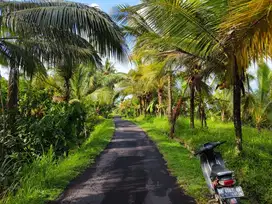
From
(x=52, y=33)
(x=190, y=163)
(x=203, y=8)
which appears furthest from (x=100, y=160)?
(x=203, y=8)

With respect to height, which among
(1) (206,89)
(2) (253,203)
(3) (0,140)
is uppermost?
(1) (206,89)

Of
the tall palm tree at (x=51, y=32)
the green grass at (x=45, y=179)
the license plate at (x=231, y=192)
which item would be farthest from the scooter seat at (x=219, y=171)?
the green grass at (x=45, y=179)

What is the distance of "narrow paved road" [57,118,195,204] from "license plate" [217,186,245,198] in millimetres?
996

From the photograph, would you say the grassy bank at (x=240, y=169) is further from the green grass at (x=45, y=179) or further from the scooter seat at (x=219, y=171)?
the green grass at (x=45, y=179)

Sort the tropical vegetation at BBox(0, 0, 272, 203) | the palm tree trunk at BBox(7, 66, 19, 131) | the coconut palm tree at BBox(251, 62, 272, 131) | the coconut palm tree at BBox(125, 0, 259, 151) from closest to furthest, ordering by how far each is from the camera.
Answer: the tropical vegetation at BBox(0, 0, 272, 203) < the coconut palm tree at BBox(125, 0, 259, 151) < the palm tree trunk at BBox(7, 66, 19, 131) < the coconut palm tree at BBox(251, 62, 272, 131)

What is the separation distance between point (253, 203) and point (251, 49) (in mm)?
2438

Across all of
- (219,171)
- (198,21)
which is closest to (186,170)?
(219,171)

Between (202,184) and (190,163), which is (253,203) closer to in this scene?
(202,184)

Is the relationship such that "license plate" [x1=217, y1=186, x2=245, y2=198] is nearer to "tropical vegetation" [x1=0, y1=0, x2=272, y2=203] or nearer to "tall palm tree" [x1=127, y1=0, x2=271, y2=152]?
"tropical vegetation" [x1=0, y1=0, x2=272, y2=203]

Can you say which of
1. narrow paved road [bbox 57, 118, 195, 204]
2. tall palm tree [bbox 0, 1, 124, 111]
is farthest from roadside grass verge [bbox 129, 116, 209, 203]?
tall palm tree [bbox 0, 1, 124, 111]

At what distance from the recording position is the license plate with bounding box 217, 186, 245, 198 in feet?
11.6

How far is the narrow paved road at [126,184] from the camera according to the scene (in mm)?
A: 4648

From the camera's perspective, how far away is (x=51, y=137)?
305 inches

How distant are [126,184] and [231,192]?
96.4 inches
